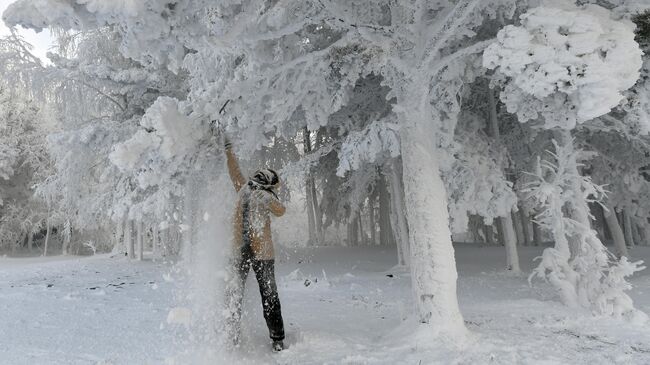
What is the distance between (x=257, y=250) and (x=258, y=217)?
12.0 inches

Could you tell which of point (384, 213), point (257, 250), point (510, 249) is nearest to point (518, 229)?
point (384, 213)

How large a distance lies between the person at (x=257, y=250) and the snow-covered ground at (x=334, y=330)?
11.2 inches

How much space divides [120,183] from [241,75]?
9.30 meters

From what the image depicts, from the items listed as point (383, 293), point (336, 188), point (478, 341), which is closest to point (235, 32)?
point (478, 341)

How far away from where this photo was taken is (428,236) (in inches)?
170

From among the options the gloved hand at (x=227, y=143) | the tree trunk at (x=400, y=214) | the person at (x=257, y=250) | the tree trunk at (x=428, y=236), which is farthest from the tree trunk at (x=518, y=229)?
the person at (x=257, y=250)

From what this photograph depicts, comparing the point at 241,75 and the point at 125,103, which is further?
the point at 125,103

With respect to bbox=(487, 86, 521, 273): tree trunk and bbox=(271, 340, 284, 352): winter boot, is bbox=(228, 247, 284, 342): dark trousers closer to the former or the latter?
bbox=(271, 340, 284, 352): winter boot

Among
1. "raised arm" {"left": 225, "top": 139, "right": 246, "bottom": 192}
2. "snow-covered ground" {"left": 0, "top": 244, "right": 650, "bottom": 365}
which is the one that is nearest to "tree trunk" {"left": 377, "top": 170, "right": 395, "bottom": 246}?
"snow-covered ground" {"left": 0, "top": 244, "right": 650, "bottom": 365}

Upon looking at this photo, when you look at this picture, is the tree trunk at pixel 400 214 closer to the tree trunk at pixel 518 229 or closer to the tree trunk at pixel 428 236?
the tree trunk at pixel 428 236

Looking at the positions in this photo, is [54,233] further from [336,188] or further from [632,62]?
[632,62]

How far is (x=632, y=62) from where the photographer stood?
10.7 ft

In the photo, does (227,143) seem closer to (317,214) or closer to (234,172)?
(234,172)

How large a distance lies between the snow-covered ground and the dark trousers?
0.71 ft
